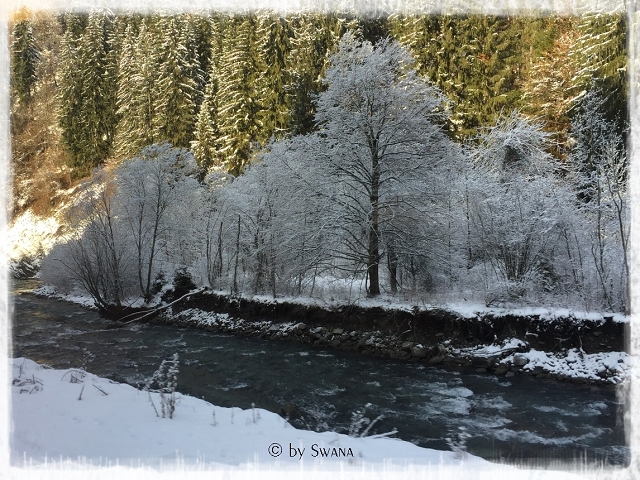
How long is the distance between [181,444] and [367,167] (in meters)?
11.9

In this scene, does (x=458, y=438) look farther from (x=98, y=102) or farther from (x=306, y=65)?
(x=98, y=102)

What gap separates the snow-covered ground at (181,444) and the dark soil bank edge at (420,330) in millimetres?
7057

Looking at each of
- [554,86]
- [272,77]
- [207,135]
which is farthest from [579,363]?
[207,135]

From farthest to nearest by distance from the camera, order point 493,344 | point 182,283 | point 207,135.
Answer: point 207,135 < point 182,283 < point 493,344

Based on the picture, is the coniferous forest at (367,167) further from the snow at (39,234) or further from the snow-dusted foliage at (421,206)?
the snow at (39,234)

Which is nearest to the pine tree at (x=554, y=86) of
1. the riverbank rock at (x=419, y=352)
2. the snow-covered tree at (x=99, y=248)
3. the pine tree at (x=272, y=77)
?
the riverbank rock at (x=419, y=352)

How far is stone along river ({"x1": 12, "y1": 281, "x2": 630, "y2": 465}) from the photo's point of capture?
6.27 metres

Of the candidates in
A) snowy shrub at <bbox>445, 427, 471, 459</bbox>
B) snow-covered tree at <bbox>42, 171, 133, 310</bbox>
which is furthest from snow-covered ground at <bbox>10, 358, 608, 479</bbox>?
snow-covered tree at <bbox>42, 171, 133, 310</bbox>

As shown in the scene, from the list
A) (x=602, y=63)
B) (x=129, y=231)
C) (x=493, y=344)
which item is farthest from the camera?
(x=129, y=231)

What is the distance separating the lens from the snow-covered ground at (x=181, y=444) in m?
3.01

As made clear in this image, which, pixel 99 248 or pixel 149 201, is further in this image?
pixel 149 201

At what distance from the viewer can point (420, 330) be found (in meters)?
11.9

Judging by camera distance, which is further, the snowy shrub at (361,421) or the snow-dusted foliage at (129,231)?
the snow-dusted foliage at (129,231)

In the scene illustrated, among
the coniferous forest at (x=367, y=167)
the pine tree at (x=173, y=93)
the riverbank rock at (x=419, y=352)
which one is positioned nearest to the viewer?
the riverbank rock at (x=419, y=352)
